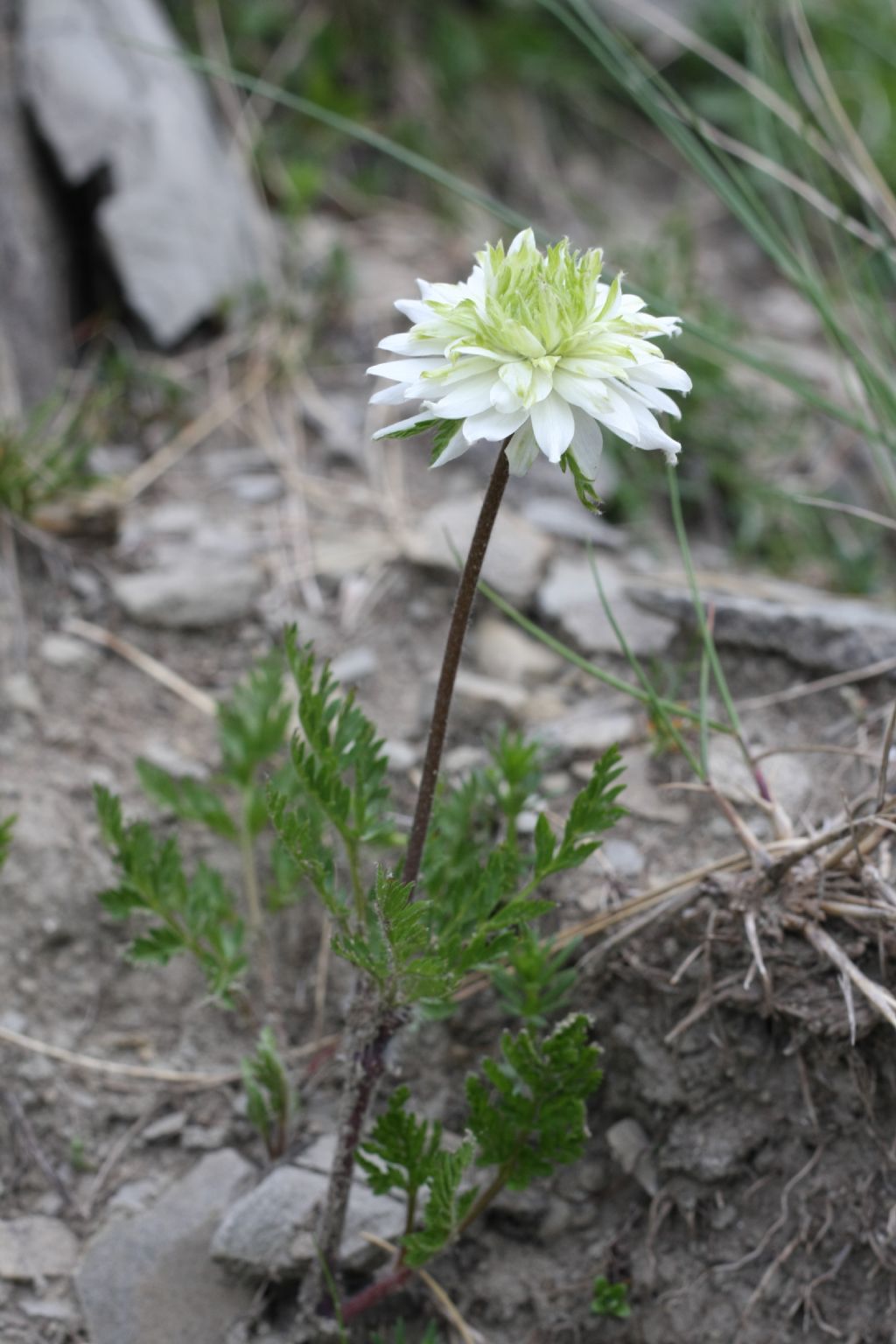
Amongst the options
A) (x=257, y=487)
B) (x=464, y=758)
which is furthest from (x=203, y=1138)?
(x=257, y=487)

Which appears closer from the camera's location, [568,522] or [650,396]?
[650,396]

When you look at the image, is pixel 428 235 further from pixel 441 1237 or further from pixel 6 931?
pixel 441 1237

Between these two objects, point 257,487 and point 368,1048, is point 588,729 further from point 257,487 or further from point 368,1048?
point 257,487

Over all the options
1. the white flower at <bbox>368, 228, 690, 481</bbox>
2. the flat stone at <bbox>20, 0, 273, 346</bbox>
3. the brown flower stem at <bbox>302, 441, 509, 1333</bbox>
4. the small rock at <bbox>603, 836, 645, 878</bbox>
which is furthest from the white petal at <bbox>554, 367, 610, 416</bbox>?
the flat stone at <bbox>20, 0, 273, 346</bbox>

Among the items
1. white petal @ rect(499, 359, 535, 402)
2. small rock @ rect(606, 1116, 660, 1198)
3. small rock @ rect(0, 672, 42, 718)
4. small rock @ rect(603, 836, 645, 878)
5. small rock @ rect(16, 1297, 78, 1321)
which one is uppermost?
white petal @ rect(499, 359, 535, 402)

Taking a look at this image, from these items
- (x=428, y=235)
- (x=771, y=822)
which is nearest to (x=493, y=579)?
(x=771, y=822)

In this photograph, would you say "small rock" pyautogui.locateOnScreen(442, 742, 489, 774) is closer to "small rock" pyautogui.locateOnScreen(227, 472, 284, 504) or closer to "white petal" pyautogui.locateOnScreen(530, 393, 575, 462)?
"small rock" pyautogui.locateOnScreen(227, 472, 284, 504)
